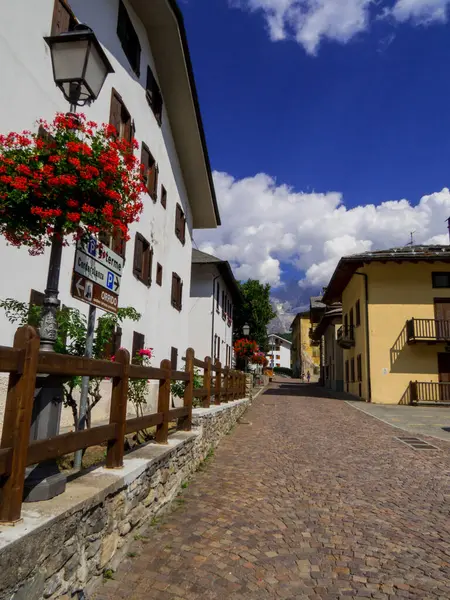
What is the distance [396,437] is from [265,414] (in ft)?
18.2

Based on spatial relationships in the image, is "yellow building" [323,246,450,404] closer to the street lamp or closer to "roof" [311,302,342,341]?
"roof" [311,302,342,341]

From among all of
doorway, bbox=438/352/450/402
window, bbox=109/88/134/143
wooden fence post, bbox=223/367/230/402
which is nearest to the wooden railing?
doorway, bbox=438/352/450/402

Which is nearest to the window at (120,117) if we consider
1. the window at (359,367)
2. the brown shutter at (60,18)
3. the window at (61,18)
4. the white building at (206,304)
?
the window at (61,18)

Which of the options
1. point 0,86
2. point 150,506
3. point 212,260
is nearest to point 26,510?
point 150,506

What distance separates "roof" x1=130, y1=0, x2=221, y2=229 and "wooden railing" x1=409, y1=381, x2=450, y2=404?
12.9 metres

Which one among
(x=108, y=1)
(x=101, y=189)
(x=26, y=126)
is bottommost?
(x=101, y=189)

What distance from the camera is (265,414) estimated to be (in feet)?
50.6

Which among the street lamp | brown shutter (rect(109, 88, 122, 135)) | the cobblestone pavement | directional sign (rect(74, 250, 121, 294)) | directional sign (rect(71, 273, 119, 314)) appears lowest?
the cobblestone pavement

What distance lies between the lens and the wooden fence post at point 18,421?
233 centimetres

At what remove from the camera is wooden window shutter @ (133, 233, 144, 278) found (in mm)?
13874

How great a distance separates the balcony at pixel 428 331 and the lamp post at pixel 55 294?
67.7 ft

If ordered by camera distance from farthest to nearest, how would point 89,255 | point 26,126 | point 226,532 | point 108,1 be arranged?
point 108,1, point 26,126, point 226,532, point 89,255

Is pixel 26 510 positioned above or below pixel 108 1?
below

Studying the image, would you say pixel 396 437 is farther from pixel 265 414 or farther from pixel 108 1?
pixel 108 1
